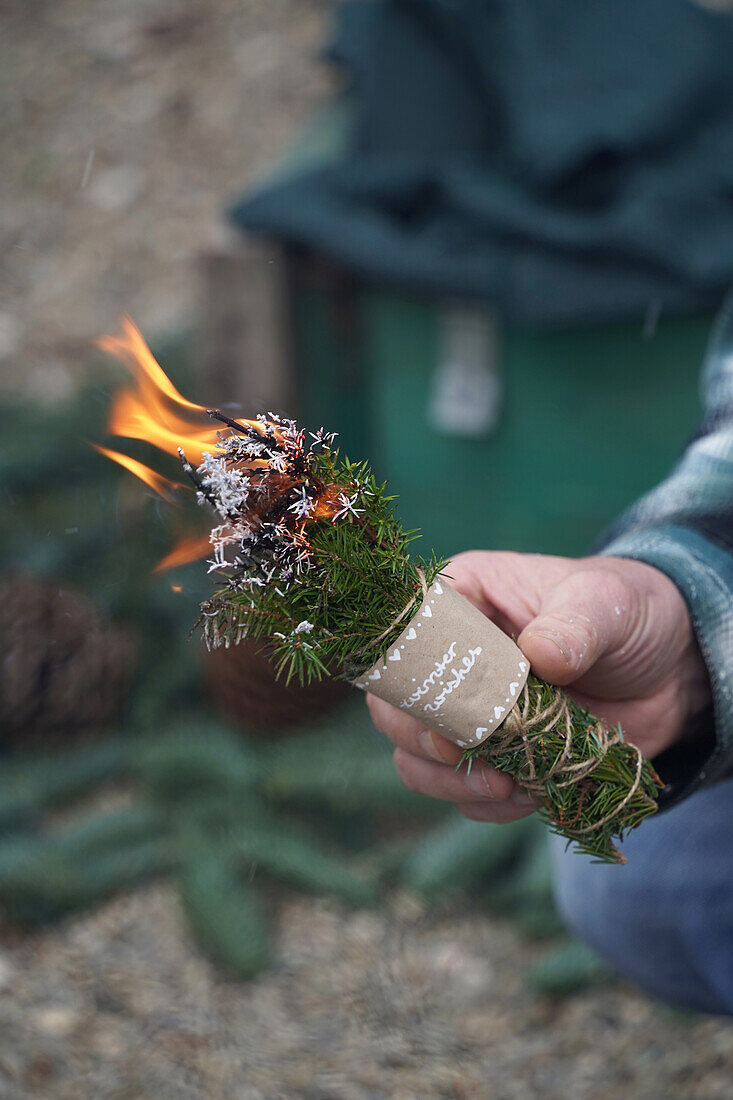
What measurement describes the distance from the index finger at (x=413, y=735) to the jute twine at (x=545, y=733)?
0.29 feet

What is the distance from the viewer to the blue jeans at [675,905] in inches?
61.0

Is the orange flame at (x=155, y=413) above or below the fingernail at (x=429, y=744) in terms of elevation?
above

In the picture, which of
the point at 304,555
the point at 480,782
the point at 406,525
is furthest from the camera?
the point at 406,525

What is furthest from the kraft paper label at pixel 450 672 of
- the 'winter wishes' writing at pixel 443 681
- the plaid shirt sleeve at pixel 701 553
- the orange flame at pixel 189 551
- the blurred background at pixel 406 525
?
the blurred background at pixel 406 525

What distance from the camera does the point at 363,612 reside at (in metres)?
1.02

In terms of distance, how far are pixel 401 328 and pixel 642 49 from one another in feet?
3.64

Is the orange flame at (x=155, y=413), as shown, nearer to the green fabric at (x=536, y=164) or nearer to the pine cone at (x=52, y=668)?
A: the pine cone at (x=52, y=668)

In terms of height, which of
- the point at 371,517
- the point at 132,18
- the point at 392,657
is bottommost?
the point at 132,18

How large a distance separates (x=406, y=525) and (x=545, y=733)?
6.96 feet

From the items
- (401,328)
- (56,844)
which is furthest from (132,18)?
(56,844)

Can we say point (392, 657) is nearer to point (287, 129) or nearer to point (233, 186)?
point (233, 186)

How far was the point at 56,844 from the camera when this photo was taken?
7.13ft

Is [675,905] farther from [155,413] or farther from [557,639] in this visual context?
[155,413]

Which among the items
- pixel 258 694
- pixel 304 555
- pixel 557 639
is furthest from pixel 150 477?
pixel 258 694
